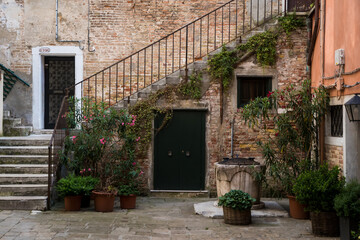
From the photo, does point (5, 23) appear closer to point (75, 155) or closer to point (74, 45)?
point (74, 45)

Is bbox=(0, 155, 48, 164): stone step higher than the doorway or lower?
lower

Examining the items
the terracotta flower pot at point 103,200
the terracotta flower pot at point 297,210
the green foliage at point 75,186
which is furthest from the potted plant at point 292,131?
the green foliage at point 75,186

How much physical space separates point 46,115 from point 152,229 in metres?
6.13

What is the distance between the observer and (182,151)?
10.6 metres

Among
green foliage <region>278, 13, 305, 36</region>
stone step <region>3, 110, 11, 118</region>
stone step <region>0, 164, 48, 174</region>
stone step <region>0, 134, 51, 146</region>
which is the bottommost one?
stone step <region>0, 164, 48, 174</region>

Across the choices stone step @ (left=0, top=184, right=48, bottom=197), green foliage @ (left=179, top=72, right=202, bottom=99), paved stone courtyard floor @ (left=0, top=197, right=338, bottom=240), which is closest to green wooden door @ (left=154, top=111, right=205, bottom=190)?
green foliage @ (left=179, top=72, right=202, bottom=99)

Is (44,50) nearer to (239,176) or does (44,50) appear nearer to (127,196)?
(127,196)

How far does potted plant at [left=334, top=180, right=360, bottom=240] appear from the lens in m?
6.23

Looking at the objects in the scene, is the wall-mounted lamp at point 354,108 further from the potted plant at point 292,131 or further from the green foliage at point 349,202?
the potted plant at point 292,131

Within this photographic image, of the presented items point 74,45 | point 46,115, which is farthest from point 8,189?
point 74,45

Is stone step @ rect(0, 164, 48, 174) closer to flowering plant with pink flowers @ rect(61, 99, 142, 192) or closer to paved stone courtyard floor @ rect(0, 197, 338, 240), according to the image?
flowering plant with pink flowers @ rect(61, 99, 142, 192)

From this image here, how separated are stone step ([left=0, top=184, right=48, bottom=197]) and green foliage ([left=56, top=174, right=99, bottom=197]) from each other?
1.08 feet

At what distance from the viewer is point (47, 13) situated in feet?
39.8

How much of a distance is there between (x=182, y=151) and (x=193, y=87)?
4.83 ft
